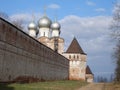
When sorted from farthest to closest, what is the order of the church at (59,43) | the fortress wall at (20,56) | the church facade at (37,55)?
the church at (59,43) < the church facade at (37,55) < the fortress wall at (20,56)

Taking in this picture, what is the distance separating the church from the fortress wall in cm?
1921

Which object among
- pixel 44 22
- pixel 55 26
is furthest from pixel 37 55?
pixel 55 26

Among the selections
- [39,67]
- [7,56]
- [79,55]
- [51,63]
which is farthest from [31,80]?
[79,55]

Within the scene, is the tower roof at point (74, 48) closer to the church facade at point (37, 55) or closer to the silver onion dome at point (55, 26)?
the church facade at point (37, 55)

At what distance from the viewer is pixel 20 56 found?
30.3 meters

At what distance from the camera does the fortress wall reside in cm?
2583

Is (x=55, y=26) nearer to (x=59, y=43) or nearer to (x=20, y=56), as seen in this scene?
(x=59, y=43)

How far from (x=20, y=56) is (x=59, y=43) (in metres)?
39.8

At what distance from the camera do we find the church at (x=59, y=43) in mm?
67000

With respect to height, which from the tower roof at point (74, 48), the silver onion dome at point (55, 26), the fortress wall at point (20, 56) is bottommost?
the fortress wall at point (20, 56)

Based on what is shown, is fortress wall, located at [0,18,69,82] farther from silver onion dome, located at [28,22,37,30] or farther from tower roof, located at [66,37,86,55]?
silver onion dome, located at [28,22,37,30]

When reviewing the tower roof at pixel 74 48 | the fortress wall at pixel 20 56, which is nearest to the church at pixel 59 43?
the tower roof at pixel 74 48

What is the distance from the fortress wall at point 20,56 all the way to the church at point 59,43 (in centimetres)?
1921

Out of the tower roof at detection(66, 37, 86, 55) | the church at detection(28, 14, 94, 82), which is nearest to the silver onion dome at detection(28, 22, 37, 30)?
the church at detection(28, 14, 94, 82)
